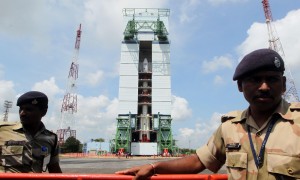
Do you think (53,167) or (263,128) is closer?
(263,128)

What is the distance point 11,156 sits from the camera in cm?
279

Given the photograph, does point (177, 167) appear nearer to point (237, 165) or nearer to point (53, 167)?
point (237, 165)

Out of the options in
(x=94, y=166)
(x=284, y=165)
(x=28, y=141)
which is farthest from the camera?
(x=94, y=166)

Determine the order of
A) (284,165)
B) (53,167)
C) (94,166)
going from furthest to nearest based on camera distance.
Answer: (94,166), (53,167), (284,165)

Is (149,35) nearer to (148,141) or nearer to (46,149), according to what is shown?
(148,141)

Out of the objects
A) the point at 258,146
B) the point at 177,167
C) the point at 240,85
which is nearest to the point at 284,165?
the point at 258,146

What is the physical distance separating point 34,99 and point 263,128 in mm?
2110

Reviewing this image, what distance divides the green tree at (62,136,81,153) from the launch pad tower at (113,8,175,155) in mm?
14405

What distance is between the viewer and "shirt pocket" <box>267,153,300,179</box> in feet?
5.47

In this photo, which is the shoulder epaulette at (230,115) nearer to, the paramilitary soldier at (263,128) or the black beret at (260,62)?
the paramilitary soldier at (263,128)

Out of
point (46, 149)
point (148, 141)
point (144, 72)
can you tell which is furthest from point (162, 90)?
point (46, 149)

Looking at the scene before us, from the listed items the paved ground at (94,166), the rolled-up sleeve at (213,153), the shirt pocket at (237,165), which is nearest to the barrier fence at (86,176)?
the rolled-up sleeve at (213,153)

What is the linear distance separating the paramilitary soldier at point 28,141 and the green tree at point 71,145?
6685cm

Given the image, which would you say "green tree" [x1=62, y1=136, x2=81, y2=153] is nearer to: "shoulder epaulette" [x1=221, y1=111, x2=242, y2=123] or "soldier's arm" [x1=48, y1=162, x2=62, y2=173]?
"soldier's arm" [x1=48, y1=162, x2=62, y2=173]
